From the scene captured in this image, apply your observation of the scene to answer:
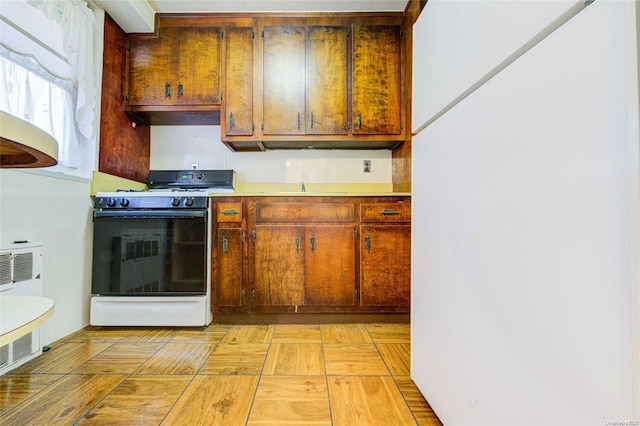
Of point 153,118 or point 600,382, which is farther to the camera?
point 153,118

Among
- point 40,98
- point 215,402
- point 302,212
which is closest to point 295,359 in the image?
point 215,402

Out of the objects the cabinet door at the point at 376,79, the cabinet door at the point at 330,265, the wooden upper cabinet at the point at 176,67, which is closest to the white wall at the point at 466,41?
the cabinet door at the point at 330,265

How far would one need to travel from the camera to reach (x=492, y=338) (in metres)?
0.63

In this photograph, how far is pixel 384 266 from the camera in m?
1.93

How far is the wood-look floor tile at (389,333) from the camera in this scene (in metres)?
1.68

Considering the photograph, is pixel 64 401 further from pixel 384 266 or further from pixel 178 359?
pixel 384 266

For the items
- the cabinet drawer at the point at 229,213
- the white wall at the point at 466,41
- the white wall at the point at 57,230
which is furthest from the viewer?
the cabinet drawer at the point at 229,213

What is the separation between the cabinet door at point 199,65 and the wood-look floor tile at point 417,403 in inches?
84.7

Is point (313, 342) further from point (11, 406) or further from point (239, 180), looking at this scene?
point (239, 180)

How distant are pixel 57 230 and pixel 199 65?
57.3 inches

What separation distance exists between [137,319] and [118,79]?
172cm

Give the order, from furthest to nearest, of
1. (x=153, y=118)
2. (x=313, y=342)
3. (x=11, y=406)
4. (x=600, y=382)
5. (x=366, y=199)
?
(x=153, y=118)
(x=366, y=199)
(x=313, y=342)
(x=11, y=406)
(x=600, y=382)

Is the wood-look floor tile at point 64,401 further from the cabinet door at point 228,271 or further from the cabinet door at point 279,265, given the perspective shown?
the cabinet door at point 279,265

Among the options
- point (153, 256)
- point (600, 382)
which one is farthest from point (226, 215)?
point (600, 382)
